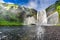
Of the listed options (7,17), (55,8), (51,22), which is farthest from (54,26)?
(7,17)

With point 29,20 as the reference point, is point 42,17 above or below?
above

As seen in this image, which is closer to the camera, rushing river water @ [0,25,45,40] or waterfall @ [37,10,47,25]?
rushing river water @ [0,25,45,40]

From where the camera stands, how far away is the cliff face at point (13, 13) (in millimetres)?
8297

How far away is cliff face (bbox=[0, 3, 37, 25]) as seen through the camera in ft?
27.2

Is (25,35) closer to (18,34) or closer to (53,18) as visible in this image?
(18,34)

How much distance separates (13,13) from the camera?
8336 millimetres

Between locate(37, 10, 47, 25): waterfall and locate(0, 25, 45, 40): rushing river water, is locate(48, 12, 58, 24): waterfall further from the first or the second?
locate(0, 25, 45, 40): rushing river water

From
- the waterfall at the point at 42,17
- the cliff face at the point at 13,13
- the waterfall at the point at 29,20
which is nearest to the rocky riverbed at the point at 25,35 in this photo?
the waterfall at the point at 29,20

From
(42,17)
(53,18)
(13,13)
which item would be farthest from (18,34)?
(53,18)

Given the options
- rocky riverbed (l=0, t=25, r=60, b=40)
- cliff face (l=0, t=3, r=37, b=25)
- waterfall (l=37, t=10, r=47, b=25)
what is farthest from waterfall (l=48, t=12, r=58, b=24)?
rocky riverbed (l=0, t=25, r=60, b=40)

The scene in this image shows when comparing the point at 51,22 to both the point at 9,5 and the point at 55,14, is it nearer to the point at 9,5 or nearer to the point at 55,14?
the point at 55,14

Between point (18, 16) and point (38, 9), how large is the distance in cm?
125

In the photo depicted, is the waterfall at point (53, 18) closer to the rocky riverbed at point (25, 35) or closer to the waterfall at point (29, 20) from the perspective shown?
the waterfall at point (29, 20)

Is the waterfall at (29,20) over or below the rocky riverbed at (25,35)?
over
